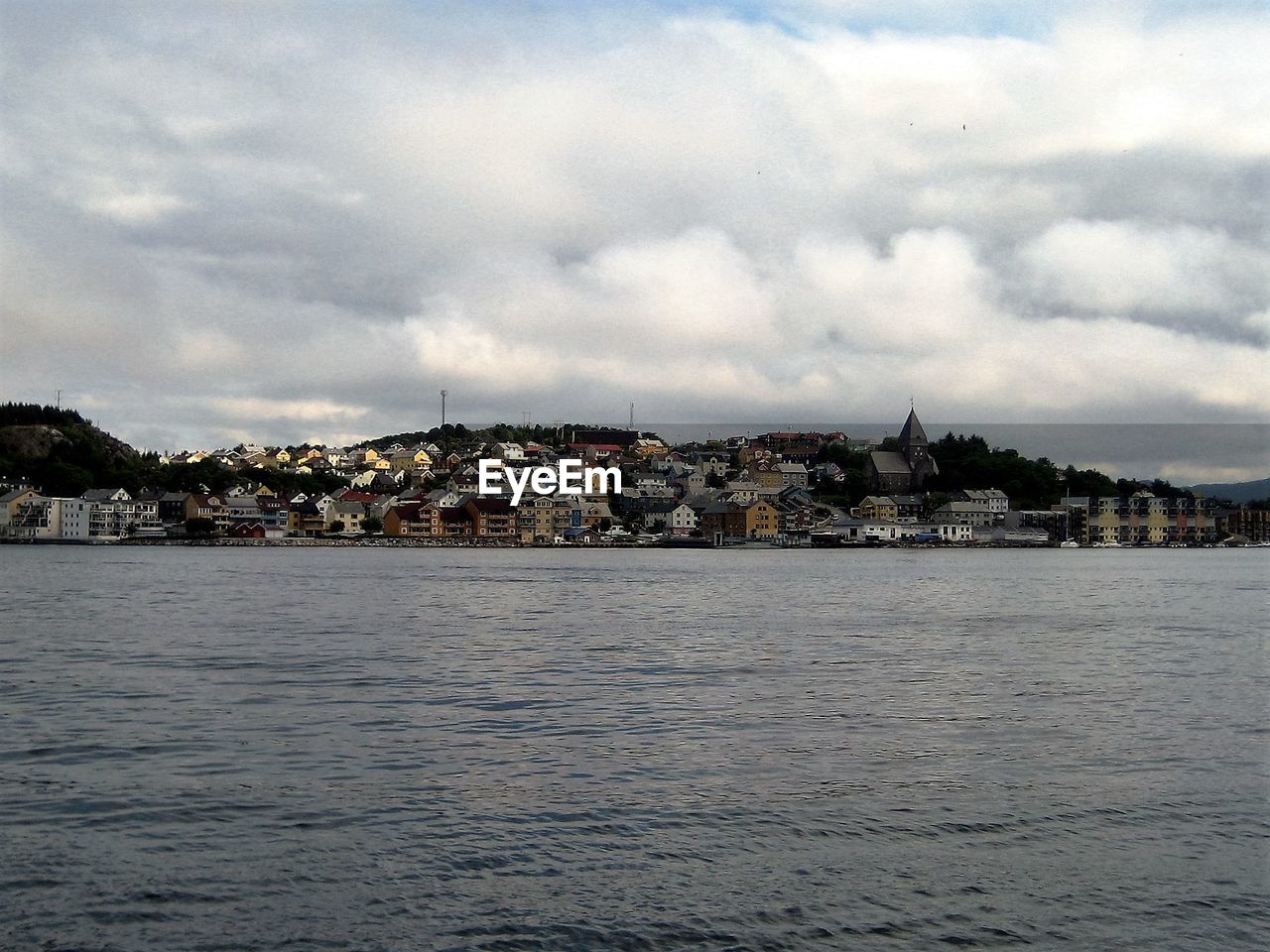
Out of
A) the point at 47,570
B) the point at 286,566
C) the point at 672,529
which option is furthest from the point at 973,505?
the point at 47,570

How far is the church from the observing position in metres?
134

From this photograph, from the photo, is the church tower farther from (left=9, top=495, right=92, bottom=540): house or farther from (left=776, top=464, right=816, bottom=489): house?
(left=9, top=495, right=92, bottom=540): house

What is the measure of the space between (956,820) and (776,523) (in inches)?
4118

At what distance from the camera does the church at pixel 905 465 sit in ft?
439

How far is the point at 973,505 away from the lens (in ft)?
386

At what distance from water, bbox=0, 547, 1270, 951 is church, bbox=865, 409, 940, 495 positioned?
11336 cm

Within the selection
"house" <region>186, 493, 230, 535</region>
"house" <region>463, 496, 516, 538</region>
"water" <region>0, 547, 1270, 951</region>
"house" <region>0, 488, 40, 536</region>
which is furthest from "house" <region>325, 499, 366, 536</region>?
"water" <region>0, 547, 1270, 951</region>

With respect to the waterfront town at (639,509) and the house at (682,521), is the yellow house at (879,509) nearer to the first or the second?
the waterfront town at (639,509)

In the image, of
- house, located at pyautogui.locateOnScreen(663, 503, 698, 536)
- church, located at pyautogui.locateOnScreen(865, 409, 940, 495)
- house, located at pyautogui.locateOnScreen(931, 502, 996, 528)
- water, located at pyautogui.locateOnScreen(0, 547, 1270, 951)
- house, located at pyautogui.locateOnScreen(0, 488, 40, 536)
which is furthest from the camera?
church, located at pyautogui.locateOnScreen(865, 409, 940, 495)

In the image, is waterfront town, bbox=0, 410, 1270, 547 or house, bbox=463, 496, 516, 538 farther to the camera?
house, bbox=463, 496, 516, 538

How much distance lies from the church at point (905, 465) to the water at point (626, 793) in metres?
113

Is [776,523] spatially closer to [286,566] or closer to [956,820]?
[286,566]

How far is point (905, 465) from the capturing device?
445 feet

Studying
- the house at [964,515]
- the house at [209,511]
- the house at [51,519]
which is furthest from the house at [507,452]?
the house at [964,515]
